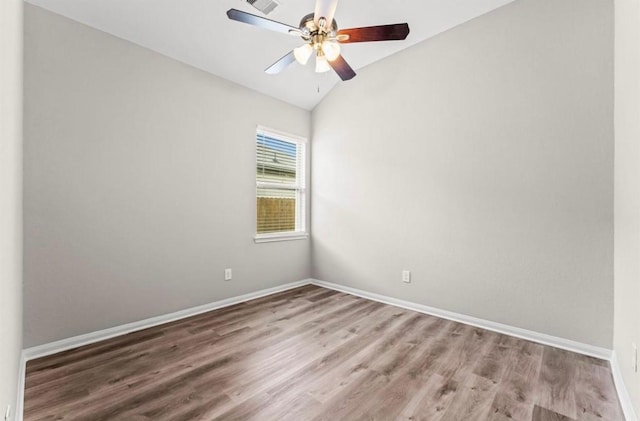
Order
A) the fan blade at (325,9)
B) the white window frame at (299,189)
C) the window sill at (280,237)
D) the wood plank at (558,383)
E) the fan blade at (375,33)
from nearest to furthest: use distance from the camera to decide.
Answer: the wood plank at (558,383)
the fan blade at (325,9)
the fan blade at (375,33)
the window sill at (280,237)
the white window frame at (299,189)

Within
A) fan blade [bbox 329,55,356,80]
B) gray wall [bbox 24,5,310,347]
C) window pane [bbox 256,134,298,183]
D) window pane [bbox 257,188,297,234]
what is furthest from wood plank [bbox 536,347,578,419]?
window pane [bbox 256,134,298,183]

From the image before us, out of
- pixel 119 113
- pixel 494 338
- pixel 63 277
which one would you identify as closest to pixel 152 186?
pixel 119 113

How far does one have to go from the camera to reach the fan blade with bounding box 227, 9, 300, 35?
76.5 inches

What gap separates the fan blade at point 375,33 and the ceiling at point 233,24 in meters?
0.72

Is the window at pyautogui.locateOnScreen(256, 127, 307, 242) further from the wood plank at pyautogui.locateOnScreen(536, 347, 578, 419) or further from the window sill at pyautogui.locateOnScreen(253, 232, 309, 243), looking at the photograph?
the wood plank at pyautogui.locateOnScreen(536, 347, 578, 419)

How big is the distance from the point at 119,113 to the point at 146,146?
332mm

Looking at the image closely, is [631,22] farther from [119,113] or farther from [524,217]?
[119,113]

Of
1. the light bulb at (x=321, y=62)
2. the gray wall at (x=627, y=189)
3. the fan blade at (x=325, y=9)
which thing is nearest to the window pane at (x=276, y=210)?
the light bulb at (x=321, y=62)

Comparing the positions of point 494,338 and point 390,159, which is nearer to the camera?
point 494,338

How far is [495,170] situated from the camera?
2.72 meters

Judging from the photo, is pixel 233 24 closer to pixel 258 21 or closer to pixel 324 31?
pixel 258 21

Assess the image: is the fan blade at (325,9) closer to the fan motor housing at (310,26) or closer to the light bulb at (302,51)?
the fan motor housing at (310,26)

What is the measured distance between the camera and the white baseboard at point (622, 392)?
1.58 m

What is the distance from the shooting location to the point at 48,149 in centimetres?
220
